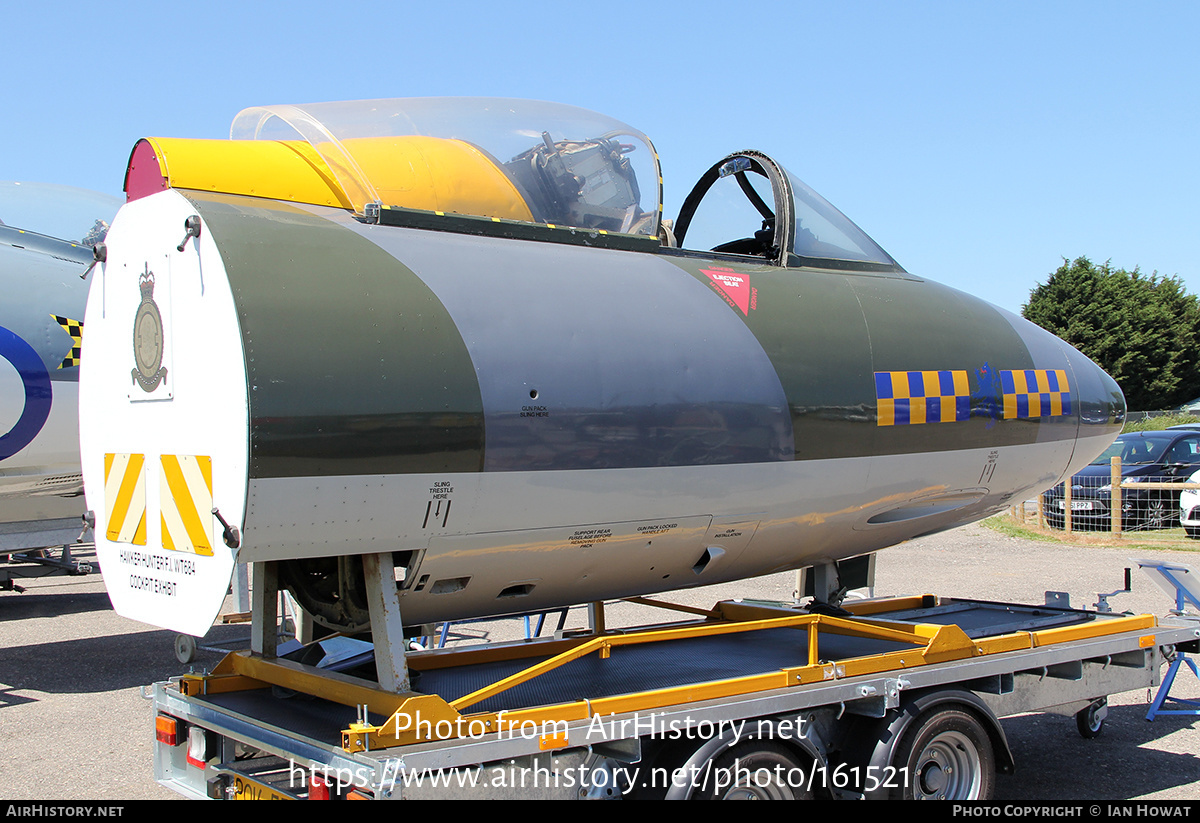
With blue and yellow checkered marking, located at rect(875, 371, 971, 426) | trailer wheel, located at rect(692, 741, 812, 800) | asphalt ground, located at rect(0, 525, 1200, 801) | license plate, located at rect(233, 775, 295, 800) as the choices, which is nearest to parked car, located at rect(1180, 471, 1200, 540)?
asphalt ground, located at rect(0, 525, 1200, 801)

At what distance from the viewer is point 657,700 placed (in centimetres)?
443

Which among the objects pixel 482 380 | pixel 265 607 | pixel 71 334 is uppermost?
pixel 71 334

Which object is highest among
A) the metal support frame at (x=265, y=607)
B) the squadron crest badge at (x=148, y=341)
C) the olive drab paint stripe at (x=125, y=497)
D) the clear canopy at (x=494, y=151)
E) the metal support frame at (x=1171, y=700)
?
the clear canopy at (x=494, y=151)

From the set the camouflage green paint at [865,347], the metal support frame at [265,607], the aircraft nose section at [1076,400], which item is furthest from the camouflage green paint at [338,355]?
the aircraft nose section at [1076,400]

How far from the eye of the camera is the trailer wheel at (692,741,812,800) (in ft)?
14.7

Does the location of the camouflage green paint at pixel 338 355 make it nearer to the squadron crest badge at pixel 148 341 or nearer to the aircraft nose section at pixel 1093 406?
the squadron crest badge at pixel 148 341

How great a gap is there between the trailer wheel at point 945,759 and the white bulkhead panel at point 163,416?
3365mm

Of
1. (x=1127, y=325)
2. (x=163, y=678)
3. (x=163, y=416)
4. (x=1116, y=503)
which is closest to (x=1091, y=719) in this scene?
(x=163, y=416)

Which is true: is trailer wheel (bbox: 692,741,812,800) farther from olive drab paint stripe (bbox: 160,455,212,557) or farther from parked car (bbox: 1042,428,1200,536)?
parked car (bbox: 1042,428,1200,536)

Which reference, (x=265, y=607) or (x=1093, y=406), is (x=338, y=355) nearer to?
(x=265, y=607)

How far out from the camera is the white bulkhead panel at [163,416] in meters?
3.98

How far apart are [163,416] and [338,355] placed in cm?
95

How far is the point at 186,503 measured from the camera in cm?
426
